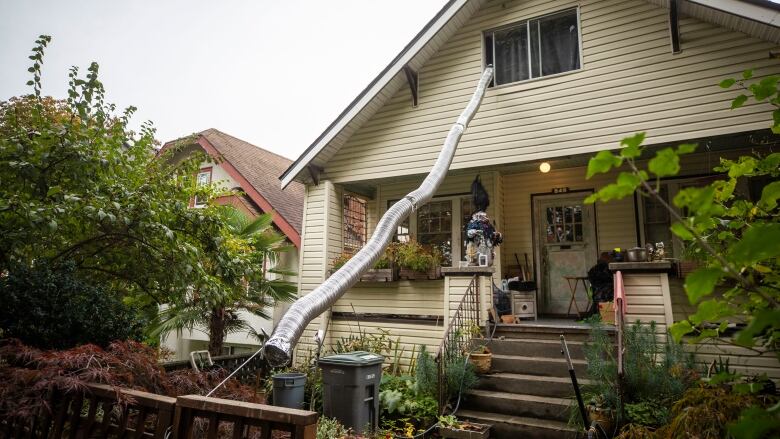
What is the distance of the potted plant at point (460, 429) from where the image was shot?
5.21 meters

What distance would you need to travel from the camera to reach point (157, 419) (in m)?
3.35

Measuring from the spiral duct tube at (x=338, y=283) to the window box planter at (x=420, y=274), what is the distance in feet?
7.54

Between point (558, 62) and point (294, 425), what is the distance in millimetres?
7567

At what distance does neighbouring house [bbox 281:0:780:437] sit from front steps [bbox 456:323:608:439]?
0.08 feet

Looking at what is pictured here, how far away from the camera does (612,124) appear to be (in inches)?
290

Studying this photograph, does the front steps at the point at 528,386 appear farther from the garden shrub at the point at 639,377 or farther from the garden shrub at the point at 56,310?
the garden shrub at the point at 56,310

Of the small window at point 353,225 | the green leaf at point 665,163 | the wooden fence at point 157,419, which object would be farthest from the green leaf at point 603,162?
the small window at point 353,225

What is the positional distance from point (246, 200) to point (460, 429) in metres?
10.4

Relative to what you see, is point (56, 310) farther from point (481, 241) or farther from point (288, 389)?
point (481, 241)

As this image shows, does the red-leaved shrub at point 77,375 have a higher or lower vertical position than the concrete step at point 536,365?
higher

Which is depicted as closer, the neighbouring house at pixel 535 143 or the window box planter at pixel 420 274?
the neighbouring house at pixel 535 143

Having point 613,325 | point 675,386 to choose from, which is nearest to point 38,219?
point 675,386

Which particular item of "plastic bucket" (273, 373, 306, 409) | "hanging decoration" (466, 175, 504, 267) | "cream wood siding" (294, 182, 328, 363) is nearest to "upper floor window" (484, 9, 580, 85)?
"hanging decoration" (466, 175, 504, 267)

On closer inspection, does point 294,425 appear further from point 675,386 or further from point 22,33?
point 22,33
